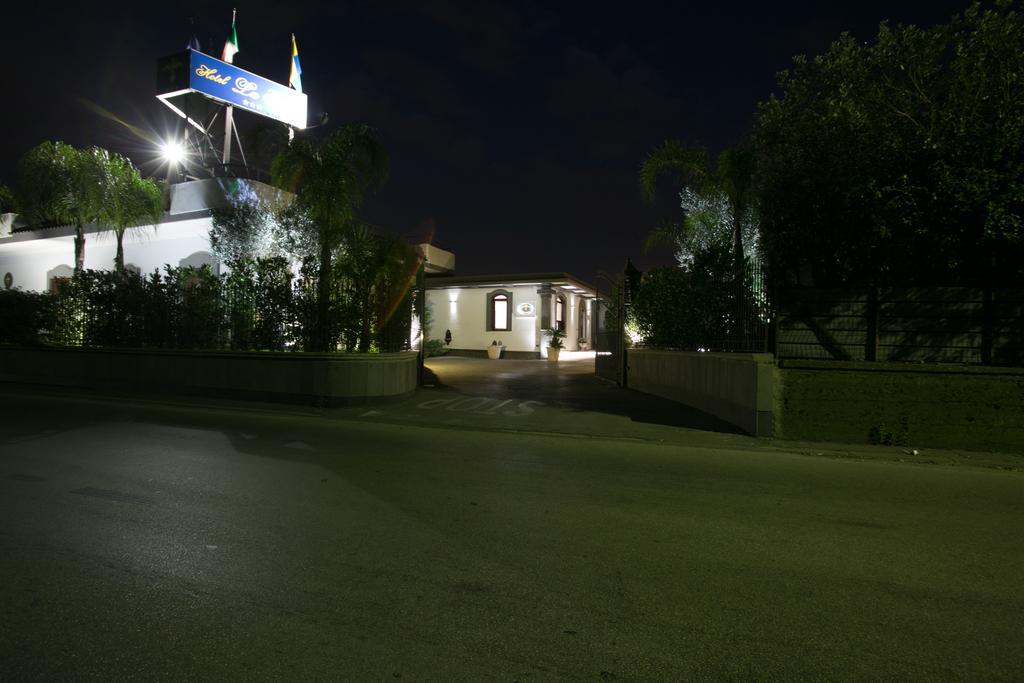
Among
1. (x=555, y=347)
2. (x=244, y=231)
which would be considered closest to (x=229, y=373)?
(x=244, y=231)

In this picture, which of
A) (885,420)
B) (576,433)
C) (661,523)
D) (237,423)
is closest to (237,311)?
(237,423)

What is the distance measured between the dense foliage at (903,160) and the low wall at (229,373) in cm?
782

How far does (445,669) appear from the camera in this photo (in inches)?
119

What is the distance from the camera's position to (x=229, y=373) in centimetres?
1382

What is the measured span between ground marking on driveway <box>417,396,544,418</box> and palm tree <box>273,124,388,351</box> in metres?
2.68

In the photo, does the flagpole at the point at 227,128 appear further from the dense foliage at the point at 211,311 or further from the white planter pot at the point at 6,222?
the white planter pot at the point at 6,222

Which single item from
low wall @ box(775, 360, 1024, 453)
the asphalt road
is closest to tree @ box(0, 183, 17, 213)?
the asphalt road

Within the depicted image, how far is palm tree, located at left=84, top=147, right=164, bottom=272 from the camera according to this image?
1914 centimetres

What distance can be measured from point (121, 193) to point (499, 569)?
65.7 feet

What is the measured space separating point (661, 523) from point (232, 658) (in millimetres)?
3479

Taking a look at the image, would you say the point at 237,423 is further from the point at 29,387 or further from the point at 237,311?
the point at 29,387

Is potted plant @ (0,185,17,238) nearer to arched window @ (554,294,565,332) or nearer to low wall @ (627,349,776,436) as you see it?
arched window @ (554,294,565,332)

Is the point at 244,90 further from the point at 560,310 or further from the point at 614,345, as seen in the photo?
the point at 614,345

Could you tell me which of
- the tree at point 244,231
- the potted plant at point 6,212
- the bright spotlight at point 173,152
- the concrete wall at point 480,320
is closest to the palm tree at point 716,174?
the tree at point 244,231
